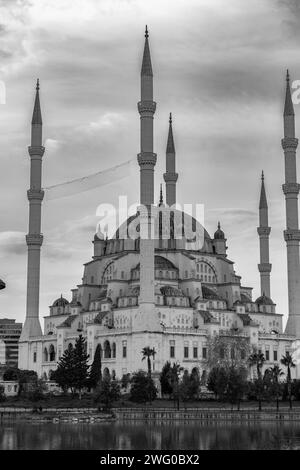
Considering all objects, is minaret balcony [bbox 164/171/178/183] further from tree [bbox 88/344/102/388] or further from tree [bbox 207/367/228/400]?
tree [bbox 207/367/228/400]

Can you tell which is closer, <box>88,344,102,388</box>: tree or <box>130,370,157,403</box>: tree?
<box>130,370,157,403</box>: tree

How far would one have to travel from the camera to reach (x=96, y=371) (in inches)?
3684

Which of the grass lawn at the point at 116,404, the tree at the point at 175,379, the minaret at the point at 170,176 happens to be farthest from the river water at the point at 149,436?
the minaret at the point at 170,176

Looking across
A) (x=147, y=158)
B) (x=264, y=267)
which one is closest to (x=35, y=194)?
(x=147, y=158)

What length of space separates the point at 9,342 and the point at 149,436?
5140 inches

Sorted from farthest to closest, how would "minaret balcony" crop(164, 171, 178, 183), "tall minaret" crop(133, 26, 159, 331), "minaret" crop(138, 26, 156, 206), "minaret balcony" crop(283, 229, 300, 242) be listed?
"minaret balcony" crop(164, 171, 178, 183)
"minaret balcony" crop(283, 229, 300, 242)
"minaret" crop(138, 26, 156, 206)
"tall minaret" crop(133, 26, 159, 331)

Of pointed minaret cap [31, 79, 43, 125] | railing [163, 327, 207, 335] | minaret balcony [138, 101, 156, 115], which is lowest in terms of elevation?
railing [163, 327, 207, 335]

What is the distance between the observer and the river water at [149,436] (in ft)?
166

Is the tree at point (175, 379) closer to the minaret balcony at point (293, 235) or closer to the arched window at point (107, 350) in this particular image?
the arched window at point (107, 350)

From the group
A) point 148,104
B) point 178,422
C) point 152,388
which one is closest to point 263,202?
point 148,104

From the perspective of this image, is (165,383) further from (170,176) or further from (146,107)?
(170,176)

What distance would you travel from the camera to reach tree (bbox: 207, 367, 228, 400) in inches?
3231

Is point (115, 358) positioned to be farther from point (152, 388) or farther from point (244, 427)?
point (244, 427)

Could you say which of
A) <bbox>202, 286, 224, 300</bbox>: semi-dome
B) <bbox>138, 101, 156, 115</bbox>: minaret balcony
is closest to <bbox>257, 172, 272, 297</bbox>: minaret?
<bbox>202, 286, 224, 300</bbox>: semi-dome
